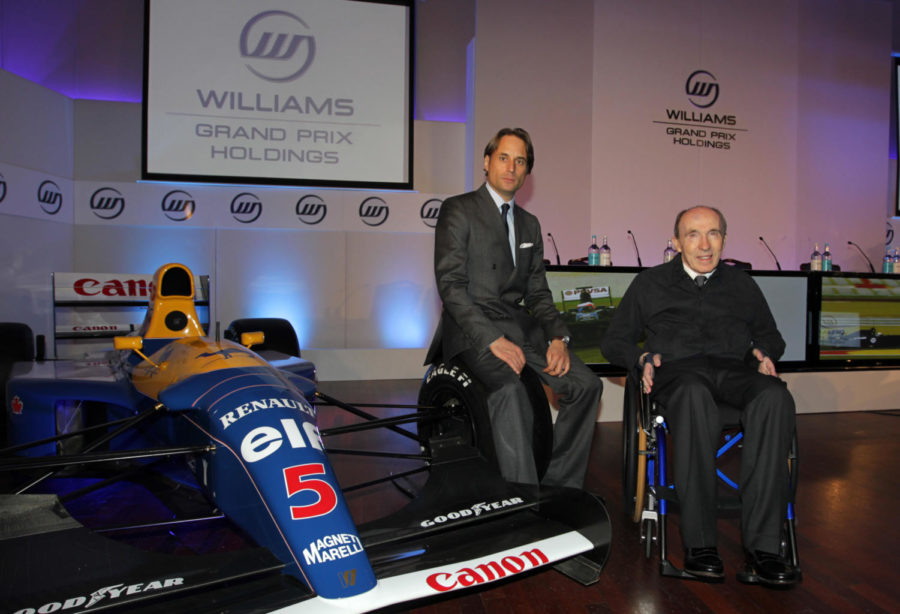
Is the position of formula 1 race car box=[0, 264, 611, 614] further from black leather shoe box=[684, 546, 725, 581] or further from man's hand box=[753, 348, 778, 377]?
man's hand box=[753, 348, 778, 377]

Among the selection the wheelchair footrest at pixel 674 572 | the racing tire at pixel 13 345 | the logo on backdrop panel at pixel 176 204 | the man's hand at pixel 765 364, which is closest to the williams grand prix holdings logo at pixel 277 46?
the logo on backdrop panel at pixel 176 204

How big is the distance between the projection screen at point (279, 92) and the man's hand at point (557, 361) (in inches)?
212

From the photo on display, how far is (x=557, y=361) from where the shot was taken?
249 centimetres

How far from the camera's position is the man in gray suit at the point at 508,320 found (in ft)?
7.61

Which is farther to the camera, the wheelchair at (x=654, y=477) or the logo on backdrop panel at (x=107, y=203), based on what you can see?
the logo on backdrop panel at (x=107, y=203)

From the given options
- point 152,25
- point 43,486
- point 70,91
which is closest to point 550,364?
point 43,486

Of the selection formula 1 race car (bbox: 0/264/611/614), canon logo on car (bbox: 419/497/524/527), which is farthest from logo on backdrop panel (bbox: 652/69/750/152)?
canon logo on car (bbox: 419/497/524/527)

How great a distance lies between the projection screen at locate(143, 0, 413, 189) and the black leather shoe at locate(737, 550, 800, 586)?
617 cm

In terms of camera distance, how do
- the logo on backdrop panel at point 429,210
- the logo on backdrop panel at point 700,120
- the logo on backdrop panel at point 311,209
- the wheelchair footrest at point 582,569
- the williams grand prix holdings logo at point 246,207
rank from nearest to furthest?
the wheelchair footrest at point 582,569 < the logo on backdrop panel at point 700,120 < the williams grand prix holdings logo at point 246,207 < the logo on backdrop panel at point 311,209 < the logo on backdrop panel at point 429,210

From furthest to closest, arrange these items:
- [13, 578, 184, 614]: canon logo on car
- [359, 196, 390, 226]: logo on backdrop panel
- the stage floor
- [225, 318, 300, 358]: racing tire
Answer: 1. [359, 196, 390, 226]: logo on backdrop panel
2. [225, 318, 300, 358]: racing tire
3. the stage floor
4. [13, 578, 184, 614]: canon logo on car

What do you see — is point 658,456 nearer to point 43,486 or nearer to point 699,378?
point 699,378

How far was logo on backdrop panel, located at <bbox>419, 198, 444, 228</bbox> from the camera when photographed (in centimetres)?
779

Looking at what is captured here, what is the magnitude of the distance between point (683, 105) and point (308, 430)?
593 centimetres

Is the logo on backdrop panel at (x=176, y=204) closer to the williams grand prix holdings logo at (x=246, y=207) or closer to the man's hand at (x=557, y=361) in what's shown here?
the williams grand prix holdings logo at (x=246, y=207)
